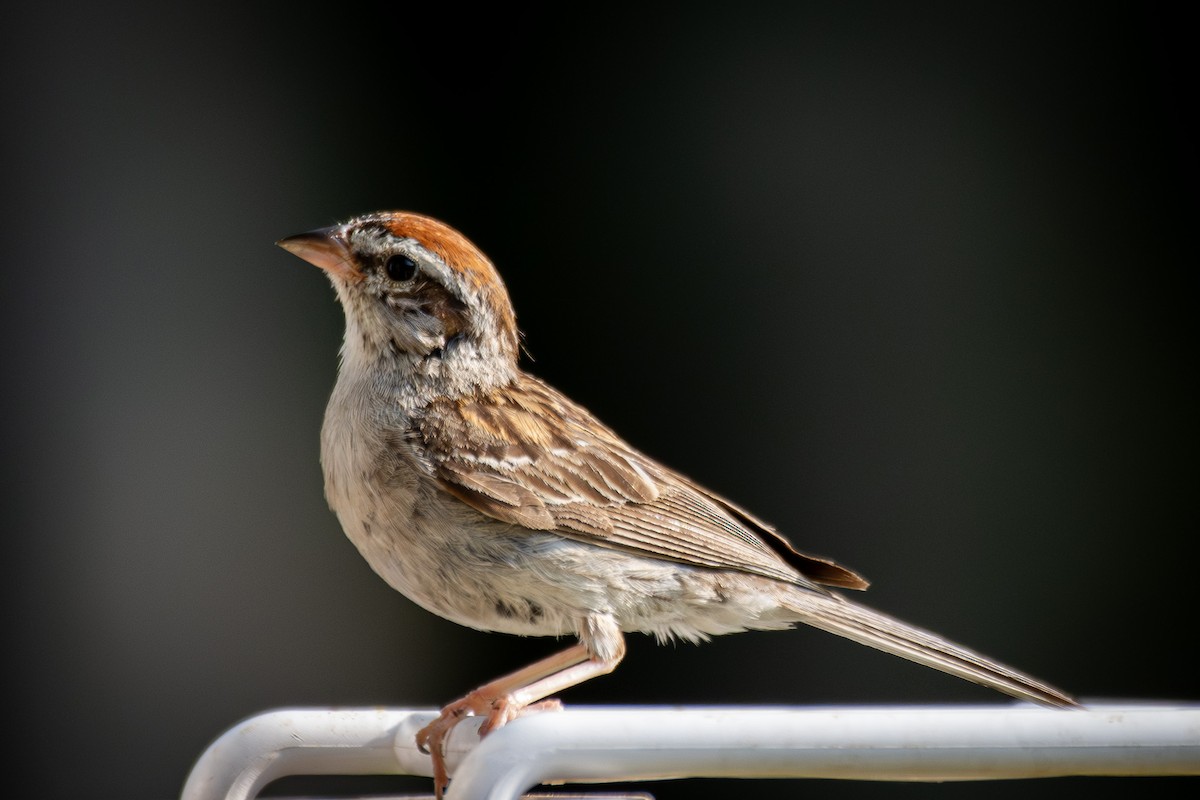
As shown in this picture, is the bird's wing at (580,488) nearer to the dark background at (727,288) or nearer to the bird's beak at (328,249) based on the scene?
the bird's beak at (328,249)

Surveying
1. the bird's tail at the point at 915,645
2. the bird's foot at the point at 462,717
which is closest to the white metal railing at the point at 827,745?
the bird's foot at the point at 462,717

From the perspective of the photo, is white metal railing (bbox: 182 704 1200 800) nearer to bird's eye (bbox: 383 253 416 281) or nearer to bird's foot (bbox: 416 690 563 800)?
bird's foot (bbox: 416 690 563 800)

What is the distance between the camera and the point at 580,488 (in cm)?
354

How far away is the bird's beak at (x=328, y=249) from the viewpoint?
3451 millimetres

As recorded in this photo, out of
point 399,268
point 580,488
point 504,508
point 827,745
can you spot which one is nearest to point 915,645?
point 580,488

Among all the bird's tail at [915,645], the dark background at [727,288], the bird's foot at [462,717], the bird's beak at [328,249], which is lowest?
the bird's foot at [462,717]

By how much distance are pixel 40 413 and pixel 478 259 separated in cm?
352

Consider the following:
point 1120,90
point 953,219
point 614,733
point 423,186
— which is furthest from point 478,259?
point 1120,90

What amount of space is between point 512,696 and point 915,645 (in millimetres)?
1008

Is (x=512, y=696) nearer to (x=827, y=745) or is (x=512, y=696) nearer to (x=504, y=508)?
(x=504, y=508)

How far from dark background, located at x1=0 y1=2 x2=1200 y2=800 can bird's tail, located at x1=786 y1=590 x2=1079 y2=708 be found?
9.43 ft

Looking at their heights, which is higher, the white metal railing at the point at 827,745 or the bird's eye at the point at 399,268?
the bird's eye at the point at 399,268

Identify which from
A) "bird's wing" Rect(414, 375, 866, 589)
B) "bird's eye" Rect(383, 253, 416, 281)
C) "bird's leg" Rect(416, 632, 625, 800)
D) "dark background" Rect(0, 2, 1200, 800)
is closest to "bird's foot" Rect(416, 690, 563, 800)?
"bird's leg" Rect(416, 632, 625, 800)

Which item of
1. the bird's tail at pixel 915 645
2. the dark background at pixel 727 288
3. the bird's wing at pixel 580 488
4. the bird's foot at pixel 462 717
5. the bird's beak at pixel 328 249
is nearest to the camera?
the bird's foot at pixel 462 717
